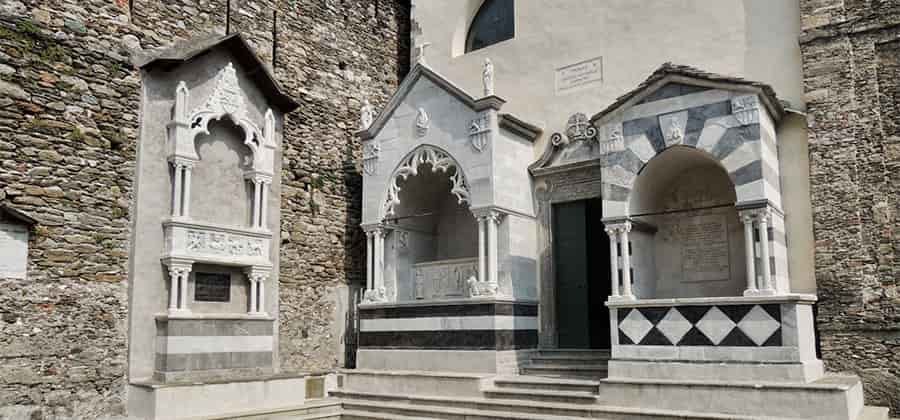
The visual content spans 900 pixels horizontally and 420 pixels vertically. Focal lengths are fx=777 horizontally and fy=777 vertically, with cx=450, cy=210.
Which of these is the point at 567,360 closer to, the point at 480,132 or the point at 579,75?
the point at 480,132

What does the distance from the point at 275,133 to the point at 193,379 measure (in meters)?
3.91

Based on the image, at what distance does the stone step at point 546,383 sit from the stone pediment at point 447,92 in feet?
12.2

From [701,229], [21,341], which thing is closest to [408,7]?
[701,229]

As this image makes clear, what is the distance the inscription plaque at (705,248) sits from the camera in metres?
10.5

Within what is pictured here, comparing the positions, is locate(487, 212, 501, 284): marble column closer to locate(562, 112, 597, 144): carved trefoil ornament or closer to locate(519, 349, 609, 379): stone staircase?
locate(519, 349, 609, 379): stone staircase

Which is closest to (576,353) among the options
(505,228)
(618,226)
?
(505,228)

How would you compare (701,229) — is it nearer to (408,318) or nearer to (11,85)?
(408,318)

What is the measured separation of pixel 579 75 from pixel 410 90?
2680 mm

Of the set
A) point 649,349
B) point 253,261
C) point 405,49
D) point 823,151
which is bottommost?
point 649,349

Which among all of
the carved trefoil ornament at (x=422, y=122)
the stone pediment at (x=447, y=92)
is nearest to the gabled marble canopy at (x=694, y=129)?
the stone pediment at (x=447, y=92)

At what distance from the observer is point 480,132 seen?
1140 centimetres

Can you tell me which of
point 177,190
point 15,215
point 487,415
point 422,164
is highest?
point 422,164

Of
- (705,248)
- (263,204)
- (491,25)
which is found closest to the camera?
(705,248)

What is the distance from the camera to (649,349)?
9.27 meters
